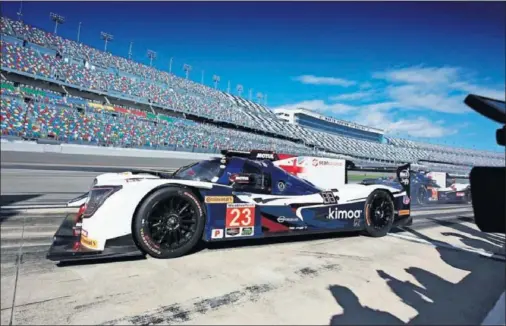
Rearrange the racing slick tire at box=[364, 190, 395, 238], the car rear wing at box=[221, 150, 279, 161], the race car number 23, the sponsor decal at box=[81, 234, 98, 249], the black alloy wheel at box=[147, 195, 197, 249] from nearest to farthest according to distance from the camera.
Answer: the sponsor decal at box=[81, 234, 98, 249] < the black alloy wheel at box=[147, 195, 197, 249] < the race car number 23 < the car rear wing at box=[221, 150, 279, 161] < the racing slick tire at box=[364, 190, 395, 238]

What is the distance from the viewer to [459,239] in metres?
5.52

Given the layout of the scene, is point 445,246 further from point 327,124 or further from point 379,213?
point 327,124

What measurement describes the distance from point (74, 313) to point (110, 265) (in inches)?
38.6

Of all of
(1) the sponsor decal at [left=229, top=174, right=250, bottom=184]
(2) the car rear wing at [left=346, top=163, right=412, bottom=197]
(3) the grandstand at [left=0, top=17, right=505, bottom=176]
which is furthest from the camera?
(3) the grandstand at [left=0, top=17, right=505, bottom=176]

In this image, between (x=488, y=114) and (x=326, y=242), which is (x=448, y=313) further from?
(x=326, y=242)

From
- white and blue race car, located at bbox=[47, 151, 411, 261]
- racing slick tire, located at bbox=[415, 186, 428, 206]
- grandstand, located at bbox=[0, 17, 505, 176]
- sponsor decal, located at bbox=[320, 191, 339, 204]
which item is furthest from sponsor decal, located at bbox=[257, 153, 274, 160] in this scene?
grandstand, located at bbox=[0, 17, 505, 176]

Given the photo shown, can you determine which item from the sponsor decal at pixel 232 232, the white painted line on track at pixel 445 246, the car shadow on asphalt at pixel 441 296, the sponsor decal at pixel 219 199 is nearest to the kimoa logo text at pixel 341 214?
the white painted line on track at pixel 445 246

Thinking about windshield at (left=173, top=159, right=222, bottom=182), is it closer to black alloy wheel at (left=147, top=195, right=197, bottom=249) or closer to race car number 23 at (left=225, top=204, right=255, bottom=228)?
race car number 23 at (left=225, top=204, right=255, bottom=228)

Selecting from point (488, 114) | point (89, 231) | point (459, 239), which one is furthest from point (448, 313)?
point (459, 239)

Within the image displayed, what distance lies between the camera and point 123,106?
34062 millimetres

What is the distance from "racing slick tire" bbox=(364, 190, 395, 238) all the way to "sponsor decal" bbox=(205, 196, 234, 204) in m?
2.47

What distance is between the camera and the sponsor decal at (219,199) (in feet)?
12.4

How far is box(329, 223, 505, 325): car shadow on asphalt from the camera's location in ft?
7.63

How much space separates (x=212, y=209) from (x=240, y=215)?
0.40m
